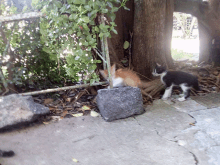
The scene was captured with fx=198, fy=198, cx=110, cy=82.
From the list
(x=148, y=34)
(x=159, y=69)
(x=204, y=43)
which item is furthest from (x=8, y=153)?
(x=204, y=43)

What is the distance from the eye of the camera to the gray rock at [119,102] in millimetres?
2973

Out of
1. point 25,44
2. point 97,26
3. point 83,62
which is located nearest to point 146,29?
point 97,26

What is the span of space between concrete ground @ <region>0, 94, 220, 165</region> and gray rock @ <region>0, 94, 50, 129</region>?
141 mm

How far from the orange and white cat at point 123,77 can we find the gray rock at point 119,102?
0.36 metres

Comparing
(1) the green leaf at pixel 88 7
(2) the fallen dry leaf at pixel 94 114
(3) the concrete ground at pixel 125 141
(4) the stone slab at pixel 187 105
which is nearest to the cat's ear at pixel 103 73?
(2) the fallen dry leaf at pixel 94 114

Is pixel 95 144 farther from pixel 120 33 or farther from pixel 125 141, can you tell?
pixel 120 33

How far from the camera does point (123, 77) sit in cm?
361

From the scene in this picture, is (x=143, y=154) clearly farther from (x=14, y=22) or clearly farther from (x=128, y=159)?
(x=14, y=22)

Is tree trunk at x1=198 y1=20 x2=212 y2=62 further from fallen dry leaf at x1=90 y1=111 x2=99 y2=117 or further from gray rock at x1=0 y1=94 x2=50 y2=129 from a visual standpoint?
gray rock at x1=0 y1=94 x2=50 y2=129

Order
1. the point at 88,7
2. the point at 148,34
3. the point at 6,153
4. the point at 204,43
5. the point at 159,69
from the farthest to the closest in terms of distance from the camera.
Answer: the point at 204,43 < the point at 148,34 < the point at 159,69 < the point at 88,7 < the point at 6,153

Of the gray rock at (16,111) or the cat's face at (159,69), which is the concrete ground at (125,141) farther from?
the cat's face at (159,69)

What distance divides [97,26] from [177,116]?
1.88 m

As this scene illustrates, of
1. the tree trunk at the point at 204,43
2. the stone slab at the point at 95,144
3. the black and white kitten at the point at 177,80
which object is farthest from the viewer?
the tree trunk at the point at 204,43

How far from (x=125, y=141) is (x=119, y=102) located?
0.69m
